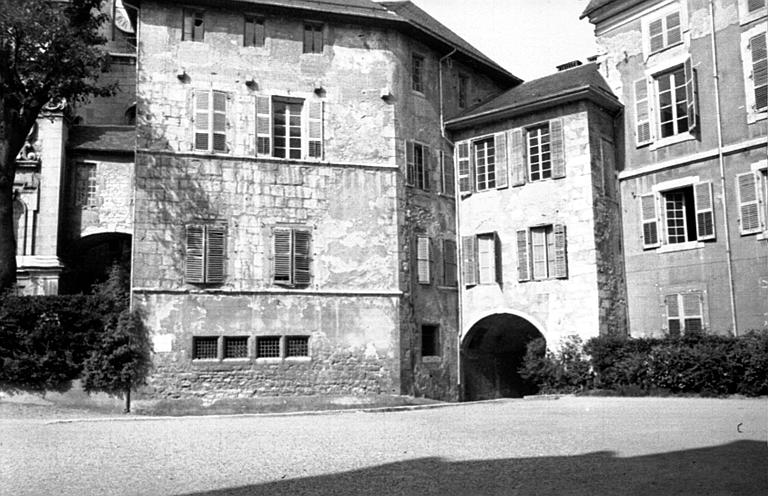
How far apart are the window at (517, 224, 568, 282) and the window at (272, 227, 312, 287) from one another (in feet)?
21.3

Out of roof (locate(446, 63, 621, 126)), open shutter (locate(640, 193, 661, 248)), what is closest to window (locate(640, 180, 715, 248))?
open shutter (locate(640, 193, 661, 248))

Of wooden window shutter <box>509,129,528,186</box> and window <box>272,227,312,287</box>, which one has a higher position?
wooden window shutter <box>509,129,528,186</box>

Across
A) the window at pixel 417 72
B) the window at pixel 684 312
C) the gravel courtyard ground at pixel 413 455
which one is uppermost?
the window at pixel 417 72

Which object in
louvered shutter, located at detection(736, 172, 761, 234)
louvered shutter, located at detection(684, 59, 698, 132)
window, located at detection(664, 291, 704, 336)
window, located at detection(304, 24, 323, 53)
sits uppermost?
window, located at detection(304, 24, 323, 53)

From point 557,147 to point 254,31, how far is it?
31.7 ft

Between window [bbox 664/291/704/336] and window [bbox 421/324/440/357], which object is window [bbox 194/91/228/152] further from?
window [bbox 664/291/704/336]

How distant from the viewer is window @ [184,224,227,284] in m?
22.0

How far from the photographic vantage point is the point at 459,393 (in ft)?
81.3

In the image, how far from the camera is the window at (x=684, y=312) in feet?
70.5

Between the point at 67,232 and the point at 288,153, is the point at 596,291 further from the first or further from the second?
the point at 67,232

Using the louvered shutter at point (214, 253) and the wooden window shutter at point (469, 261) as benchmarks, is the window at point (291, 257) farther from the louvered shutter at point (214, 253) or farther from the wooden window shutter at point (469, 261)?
the wooden window shutter at point (469, 261)

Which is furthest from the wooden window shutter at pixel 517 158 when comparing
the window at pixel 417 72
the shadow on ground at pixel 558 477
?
the shadow on ground at pixel 558 477

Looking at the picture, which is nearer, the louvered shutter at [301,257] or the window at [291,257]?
the window at [291,257]

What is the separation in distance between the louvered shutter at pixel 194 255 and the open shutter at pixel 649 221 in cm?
1266
